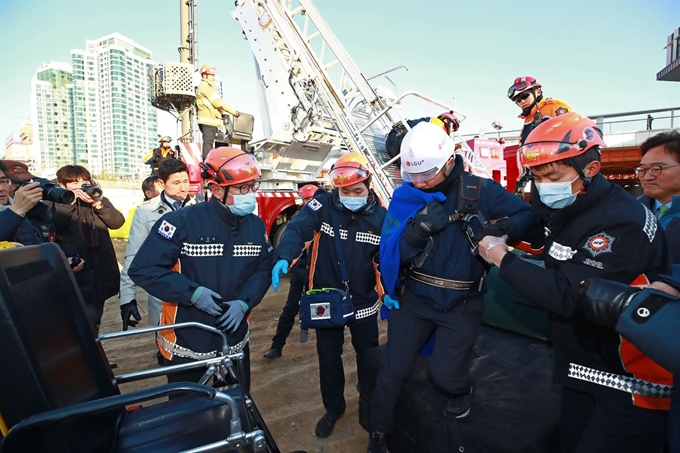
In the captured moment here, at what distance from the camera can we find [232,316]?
217 centimetres

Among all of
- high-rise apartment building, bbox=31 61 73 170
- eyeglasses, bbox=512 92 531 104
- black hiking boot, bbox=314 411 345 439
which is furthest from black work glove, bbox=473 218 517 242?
high-rise apartment building, bbox=31 61 73 170

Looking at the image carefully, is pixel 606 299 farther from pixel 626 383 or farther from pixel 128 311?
pixel 128 311

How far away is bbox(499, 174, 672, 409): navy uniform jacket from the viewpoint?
137 centimetres

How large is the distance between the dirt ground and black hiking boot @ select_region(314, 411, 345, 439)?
0.12 ft

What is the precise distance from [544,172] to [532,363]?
67.7 inches

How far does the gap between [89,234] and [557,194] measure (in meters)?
3.46

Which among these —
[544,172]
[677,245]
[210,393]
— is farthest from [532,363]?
[210,393]

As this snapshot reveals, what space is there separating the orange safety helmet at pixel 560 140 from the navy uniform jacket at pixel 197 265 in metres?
1.64

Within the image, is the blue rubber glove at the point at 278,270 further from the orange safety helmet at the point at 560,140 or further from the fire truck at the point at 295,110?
the fire truck at the point at 295,110

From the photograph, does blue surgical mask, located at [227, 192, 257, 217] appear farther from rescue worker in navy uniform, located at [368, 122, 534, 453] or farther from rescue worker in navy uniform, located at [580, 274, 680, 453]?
rescue worker in navy uniform, located at [580, 274, 680, 453]

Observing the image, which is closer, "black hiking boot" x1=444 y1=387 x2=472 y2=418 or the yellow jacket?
"black hiking boot" x1=444 y1=387 x2=472 y2=418

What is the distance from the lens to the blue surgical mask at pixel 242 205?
7.77 ft

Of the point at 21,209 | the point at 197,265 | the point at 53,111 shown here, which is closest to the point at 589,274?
the point at 197,265

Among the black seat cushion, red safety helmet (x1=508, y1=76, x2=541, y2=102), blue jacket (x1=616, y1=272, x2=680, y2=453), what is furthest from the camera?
red safety helmet (x1=508, y1=76, x2=541, y2=102)
